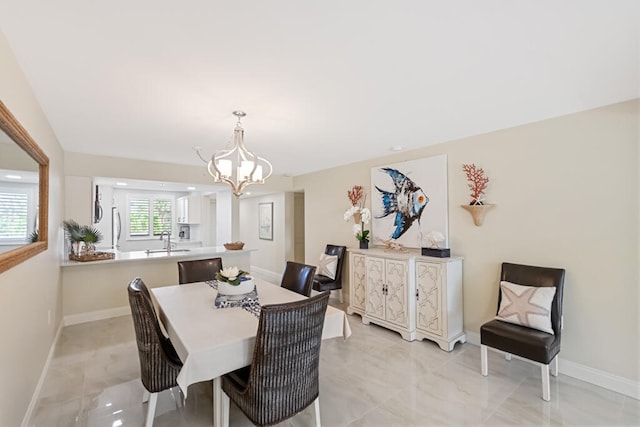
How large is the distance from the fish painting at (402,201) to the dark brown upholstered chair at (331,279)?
0.97 meters

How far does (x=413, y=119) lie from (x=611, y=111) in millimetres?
1563

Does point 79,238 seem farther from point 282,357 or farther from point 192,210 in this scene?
point 282,357

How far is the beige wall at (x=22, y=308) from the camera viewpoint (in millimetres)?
1643

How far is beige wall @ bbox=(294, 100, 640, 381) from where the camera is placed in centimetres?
243

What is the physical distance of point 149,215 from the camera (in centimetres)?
790

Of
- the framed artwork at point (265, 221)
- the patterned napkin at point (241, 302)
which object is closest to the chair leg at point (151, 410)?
the patterned napkin at point (241, 302)

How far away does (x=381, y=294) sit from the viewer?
150 inches

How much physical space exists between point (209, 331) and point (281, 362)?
0.52 meters

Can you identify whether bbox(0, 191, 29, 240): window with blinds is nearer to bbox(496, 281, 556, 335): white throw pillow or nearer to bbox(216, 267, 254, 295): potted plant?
bbox(216, 267, 254, 295): potted plant

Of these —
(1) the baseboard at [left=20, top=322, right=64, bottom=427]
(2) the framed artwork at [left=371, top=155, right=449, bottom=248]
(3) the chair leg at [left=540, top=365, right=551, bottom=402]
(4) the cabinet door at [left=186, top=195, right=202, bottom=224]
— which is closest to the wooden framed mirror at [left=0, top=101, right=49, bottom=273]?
(1) the baseboard at [left=20, top=322, right=64, bottom=427]

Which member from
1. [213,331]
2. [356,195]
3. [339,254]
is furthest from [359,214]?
[213,331]

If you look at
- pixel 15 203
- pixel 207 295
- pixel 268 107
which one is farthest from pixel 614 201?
pixel 15 203

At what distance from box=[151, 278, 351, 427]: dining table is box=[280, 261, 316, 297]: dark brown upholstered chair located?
292mm

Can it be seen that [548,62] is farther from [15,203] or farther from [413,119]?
[15,203]
